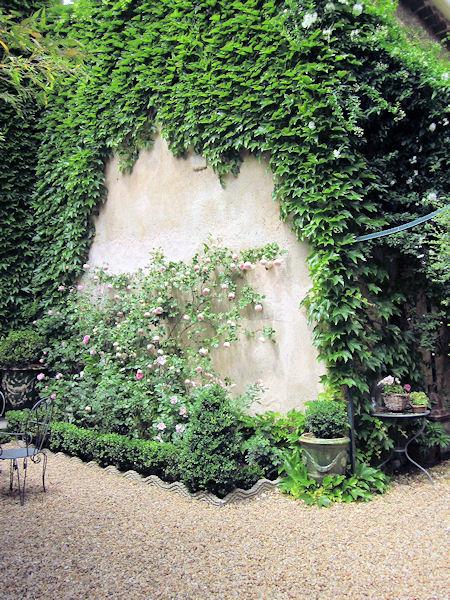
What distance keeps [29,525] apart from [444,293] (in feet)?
14.0

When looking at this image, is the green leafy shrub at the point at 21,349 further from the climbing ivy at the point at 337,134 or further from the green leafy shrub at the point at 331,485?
the green leafy shrub at the point at 331,485

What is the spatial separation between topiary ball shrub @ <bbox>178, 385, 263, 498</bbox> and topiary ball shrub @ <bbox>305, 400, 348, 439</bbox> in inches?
24.1

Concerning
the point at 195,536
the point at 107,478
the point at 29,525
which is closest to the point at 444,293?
the point at 195,536

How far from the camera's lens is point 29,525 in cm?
361

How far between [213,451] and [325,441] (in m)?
0.91

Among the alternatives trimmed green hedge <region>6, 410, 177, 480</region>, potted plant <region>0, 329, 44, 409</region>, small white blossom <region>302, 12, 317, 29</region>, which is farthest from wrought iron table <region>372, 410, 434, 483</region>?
potted plant <region>0, 329, 44, 409</region>

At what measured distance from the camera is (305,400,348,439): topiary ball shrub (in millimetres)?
4148

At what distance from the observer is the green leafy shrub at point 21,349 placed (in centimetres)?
678

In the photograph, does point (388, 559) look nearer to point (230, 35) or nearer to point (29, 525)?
point (29, 525)

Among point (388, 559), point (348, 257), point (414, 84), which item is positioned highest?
point (414, 84)

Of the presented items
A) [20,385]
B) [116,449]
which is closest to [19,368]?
[20,385]

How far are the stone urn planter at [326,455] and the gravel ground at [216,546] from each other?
29cm

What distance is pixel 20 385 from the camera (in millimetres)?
6785

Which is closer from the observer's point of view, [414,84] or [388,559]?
[388,559]
